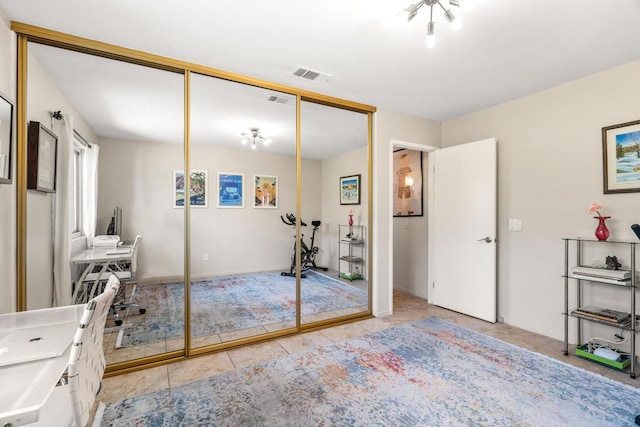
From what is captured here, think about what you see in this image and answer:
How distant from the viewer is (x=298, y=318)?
3092 mm

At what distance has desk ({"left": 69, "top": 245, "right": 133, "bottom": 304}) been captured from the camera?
7.68 ft

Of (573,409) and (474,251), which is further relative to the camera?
(474,251)

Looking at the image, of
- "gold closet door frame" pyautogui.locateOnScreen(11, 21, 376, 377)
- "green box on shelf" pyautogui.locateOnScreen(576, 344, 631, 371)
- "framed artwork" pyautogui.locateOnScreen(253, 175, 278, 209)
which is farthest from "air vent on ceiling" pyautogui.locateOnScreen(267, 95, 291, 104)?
"green box on shelf" pyautogui.locateOnScreen(576, 344, 631, 371)

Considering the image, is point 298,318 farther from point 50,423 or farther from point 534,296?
point 534,296

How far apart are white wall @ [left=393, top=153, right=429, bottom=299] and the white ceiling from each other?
5.99ft

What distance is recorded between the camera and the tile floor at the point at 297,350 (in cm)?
215

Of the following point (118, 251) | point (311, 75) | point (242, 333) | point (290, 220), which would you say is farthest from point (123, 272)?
point (311, 75)

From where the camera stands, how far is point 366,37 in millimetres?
2145

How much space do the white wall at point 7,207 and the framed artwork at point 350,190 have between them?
372cm

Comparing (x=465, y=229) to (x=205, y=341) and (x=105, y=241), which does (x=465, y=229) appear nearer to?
(x=205, y=341)

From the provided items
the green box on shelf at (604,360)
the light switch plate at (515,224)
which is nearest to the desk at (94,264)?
the light switch plate at (515,224)

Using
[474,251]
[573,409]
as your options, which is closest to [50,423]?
[573,409]

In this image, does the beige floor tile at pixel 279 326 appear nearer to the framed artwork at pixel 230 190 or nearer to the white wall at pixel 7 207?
the framed artwork at pixel 230 190

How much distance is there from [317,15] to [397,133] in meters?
2.07
